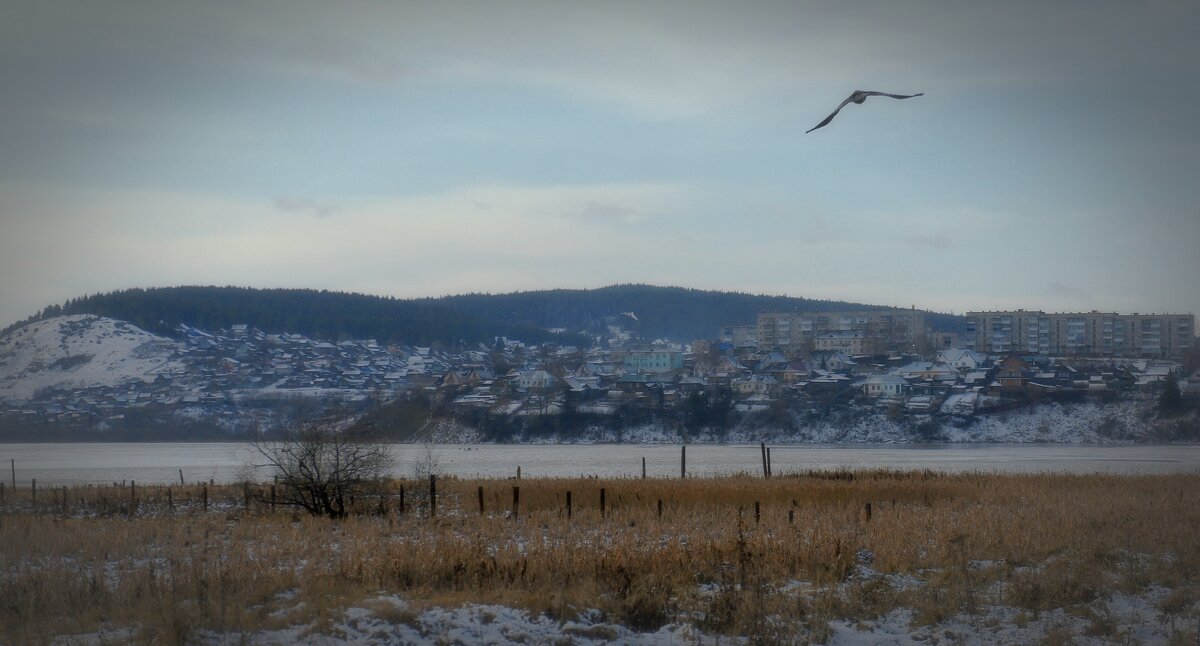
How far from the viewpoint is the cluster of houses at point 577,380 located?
125 meters

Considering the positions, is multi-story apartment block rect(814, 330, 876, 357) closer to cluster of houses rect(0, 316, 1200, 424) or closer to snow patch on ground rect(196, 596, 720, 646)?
cluster of houses rect(0, 316, 1200, 424)

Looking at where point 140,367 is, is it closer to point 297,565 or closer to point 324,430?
point 324,430

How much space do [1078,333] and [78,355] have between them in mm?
159090

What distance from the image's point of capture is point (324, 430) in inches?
1187

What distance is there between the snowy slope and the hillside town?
0.33 metres

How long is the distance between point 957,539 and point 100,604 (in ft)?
41.8

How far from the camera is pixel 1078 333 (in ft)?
611

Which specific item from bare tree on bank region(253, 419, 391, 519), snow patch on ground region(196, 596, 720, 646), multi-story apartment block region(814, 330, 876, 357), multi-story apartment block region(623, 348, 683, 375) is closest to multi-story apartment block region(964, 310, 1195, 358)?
multi-story apartment block region(814, 330, 876, 357)

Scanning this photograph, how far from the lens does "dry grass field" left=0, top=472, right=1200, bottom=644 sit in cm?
1205

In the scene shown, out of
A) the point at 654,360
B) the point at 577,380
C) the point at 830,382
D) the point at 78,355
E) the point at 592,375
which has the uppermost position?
the point at 78,355

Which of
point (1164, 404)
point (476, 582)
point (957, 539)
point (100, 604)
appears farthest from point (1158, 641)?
point (1164, 404)

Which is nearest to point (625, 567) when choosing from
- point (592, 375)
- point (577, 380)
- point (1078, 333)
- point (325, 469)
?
point (325, 469)

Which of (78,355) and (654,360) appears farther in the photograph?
(654,360)

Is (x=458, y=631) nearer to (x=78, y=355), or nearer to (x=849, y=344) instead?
(x=78, y=355)
